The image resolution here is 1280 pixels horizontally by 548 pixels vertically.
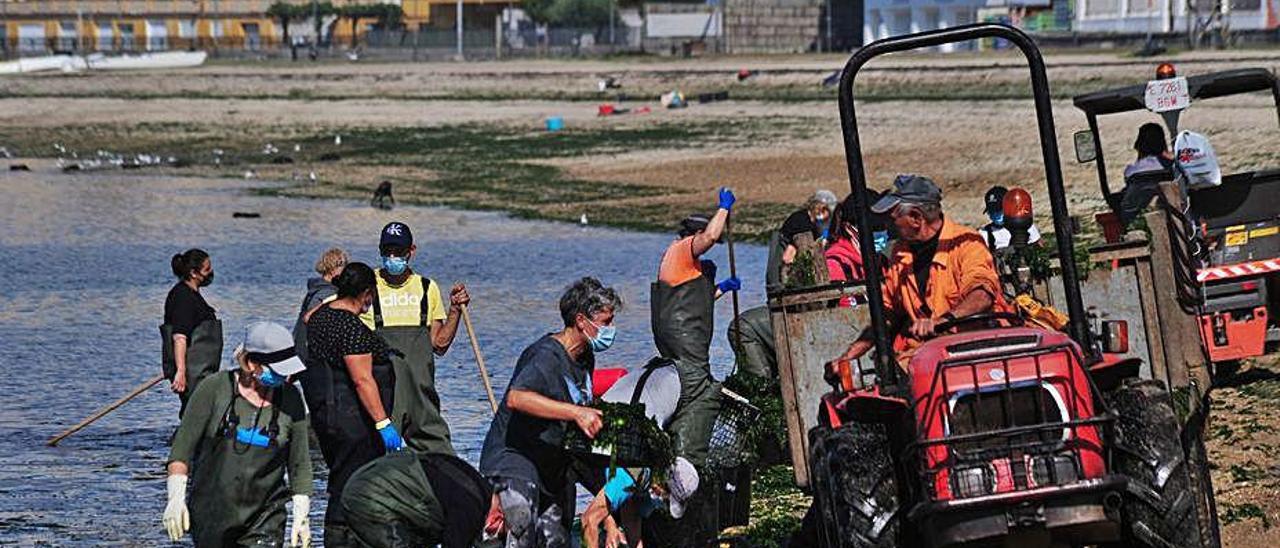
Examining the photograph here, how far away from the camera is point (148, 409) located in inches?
638

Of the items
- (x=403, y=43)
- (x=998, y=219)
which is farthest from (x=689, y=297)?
(x=403, y=43)

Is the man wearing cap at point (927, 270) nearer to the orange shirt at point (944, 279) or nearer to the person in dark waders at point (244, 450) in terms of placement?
the orange shirt at point (944, 279)

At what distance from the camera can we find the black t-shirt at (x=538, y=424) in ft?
28.1

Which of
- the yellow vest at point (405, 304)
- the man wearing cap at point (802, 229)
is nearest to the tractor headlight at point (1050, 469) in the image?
the yellow vest at point (405, 304)

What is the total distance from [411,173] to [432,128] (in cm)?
1217

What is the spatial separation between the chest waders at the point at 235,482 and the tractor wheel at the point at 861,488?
2.27 meters

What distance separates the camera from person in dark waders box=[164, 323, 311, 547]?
847 centimetres

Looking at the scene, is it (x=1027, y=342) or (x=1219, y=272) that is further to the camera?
(x=1219, y=272)

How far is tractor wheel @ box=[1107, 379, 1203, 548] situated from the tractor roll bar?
1.80 feet

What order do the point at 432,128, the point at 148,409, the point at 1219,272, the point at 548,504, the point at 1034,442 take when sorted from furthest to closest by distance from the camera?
the point at 432,128 → the point at 148,409 → the point at 1219,272 → the point at 548,504 → the point at 1034,442

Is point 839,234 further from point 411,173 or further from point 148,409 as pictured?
point 411,173

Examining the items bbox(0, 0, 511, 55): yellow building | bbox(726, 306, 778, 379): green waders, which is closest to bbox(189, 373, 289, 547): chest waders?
bbox(726, 306, 778, 379): green waders

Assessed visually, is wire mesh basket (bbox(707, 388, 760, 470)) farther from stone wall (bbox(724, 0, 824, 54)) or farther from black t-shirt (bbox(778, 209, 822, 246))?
stone wall (bbox(724, 0, 824, 54))

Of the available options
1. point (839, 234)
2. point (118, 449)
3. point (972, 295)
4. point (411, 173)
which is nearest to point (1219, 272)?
point (839, 234)
